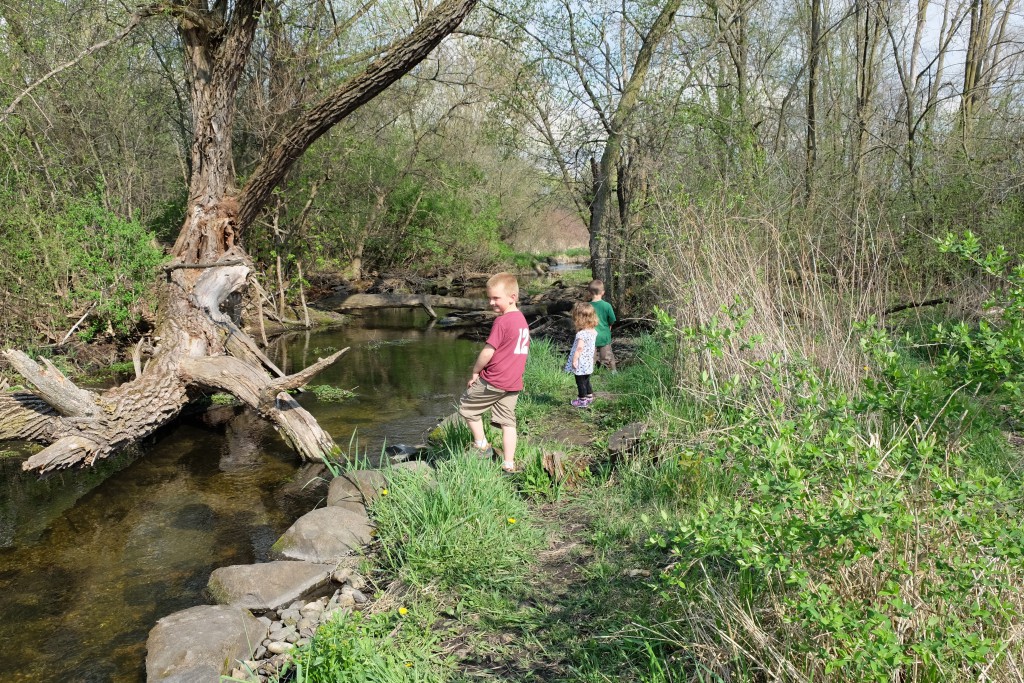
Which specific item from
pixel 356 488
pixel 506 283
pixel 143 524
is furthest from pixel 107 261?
pixel 506 283

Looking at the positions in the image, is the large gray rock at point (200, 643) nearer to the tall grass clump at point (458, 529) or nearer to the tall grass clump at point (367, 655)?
the tall grass clump at point (367, 655)

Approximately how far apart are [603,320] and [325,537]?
4961mm

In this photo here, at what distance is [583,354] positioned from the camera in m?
7.40

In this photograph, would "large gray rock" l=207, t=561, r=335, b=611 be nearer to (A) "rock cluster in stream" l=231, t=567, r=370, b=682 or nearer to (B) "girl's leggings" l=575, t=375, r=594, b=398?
(A) "rock cluster in stream" l=231, t=567, r=370, b=682

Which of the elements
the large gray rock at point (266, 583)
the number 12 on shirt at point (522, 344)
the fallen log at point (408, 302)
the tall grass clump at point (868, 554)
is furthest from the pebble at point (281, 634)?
the fallen log at point (408, 302)

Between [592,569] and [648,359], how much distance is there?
479 centimetres

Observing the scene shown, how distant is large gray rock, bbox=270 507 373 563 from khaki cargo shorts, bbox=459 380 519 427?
1.24 m

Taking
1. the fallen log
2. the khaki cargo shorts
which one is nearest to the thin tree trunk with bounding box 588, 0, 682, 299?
the fallen log

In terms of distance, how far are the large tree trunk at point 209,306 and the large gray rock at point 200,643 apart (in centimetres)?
312

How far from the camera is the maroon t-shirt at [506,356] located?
572cm

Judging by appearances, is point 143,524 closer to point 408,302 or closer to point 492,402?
point 492,402

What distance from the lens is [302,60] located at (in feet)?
41.5

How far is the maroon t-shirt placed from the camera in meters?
5.72

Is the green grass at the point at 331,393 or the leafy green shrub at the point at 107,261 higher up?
the leafy green shrub at the point at 107,261
